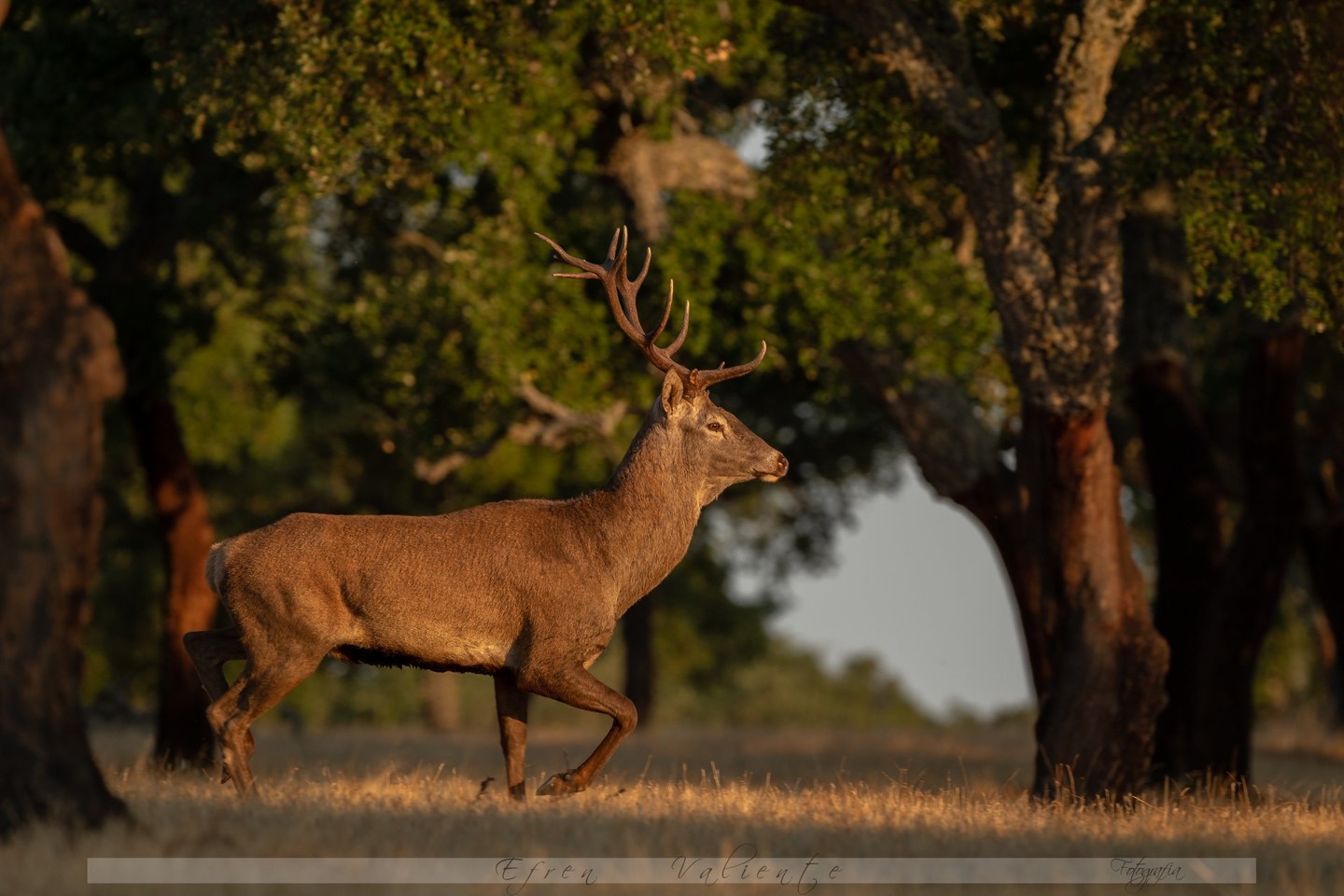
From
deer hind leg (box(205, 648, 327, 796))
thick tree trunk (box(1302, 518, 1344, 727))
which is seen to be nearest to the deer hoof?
deer hind leg (box(205, 648, 327, 796))

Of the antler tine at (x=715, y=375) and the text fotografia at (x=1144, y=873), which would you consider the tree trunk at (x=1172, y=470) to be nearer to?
the antler tine at (x=715, y=375)

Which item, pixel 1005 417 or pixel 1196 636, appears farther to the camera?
pixel 1005 417

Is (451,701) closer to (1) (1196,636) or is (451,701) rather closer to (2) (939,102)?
(1) (1196,636)

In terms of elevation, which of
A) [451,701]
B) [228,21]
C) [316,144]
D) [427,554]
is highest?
[228,21]

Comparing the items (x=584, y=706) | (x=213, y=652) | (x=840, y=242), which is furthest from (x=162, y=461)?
(x=584, y=706)

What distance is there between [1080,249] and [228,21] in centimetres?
732

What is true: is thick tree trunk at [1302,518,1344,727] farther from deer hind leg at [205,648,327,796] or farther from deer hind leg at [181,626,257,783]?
deer hind leg at [205,648,327,796]

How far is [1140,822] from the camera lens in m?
10.4

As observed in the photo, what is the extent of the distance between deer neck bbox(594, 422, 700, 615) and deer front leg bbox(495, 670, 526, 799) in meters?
0.88

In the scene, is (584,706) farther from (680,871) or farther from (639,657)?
(639,657)

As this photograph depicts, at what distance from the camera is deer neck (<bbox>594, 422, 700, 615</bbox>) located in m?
12.2

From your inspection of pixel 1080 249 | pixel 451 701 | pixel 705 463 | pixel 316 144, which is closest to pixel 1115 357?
pixel 1080 249

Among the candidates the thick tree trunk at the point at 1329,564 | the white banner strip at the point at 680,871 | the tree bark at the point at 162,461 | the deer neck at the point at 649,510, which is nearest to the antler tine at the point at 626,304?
the deer neck at the point at 649,510

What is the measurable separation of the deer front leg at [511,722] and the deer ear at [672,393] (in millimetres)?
2173
